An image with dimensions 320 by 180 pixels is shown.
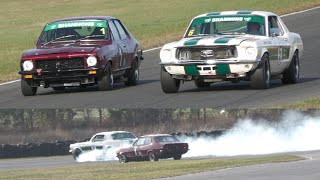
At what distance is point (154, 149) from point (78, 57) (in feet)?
19.8

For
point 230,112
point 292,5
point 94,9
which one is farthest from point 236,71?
Answer: point 94,9

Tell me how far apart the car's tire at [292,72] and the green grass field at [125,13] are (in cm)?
848

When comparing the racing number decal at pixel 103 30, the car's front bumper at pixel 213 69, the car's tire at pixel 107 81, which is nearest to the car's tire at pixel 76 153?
the car's front bumper at pixel 213 69

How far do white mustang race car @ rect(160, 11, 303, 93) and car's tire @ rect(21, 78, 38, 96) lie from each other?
267 cm

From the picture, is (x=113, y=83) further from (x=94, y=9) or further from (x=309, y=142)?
(x=94, y=9)

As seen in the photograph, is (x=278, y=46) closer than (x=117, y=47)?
Yes

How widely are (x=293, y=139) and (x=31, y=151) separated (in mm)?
3778

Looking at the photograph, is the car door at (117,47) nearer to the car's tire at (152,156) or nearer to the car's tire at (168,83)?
the car's tire at (168,83)

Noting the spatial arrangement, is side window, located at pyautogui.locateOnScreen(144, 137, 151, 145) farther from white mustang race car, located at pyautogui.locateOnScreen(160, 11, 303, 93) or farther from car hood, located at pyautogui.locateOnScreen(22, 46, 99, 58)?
car hood, located at pyautogui.locateOnScreen(22, 46, 99, 58)

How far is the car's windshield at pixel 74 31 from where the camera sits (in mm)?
21125

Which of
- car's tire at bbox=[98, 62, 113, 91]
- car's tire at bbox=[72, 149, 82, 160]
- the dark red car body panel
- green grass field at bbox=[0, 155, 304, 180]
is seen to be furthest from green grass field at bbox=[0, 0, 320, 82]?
green grass field at bbox=[0, 155, 304, 180]

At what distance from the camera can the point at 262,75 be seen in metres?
19.3

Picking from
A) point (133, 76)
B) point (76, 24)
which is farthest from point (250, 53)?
point (76, 24)

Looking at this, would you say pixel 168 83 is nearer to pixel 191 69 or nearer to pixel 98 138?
pixel 191 69
